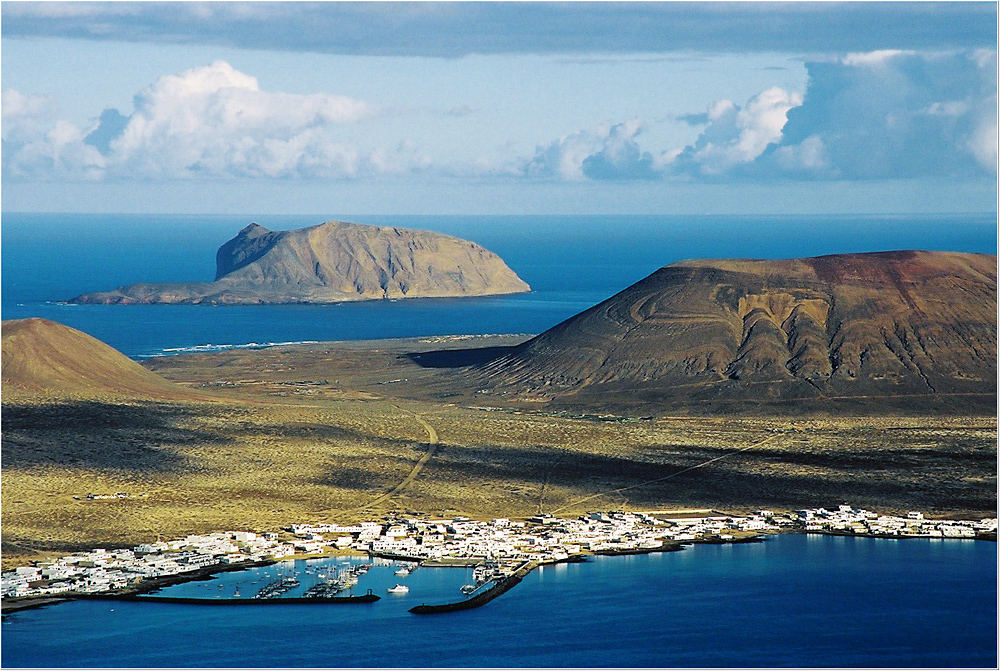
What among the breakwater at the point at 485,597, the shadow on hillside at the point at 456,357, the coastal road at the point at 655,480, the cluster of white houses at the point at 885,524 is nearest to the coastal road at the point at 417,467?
the coastal road at the point at 655,480

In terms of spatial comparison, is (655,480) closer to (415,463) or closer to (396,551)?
(415,463)

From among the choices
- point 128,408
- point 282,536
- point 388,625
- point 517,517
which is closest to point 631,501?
point 517,517

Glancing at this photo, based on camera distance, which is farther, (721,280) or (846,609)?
(721,280)

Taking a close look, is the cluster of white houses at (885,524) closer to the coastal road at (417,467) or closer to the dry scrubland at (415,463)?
the dry scrubland at (415,463)

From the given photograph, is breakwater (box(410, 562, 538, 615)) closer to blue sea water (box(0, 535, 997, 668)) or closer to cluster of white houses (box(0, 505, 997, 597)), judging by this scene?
blue sea water (box(0, 535, 997, 668))

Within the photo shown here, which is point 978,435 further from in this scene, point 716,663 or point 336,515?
point 716,663

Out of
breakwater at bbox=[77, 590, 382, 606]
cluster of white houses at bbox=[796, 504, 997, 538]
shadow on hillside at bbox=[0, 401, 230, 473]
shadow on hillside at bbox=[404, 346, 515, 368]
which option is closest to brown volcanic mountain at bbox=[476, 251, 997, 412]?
shadow on hillside at bbox=[404, 346, 515, 368]

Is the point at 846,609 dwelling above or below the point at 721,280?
below
